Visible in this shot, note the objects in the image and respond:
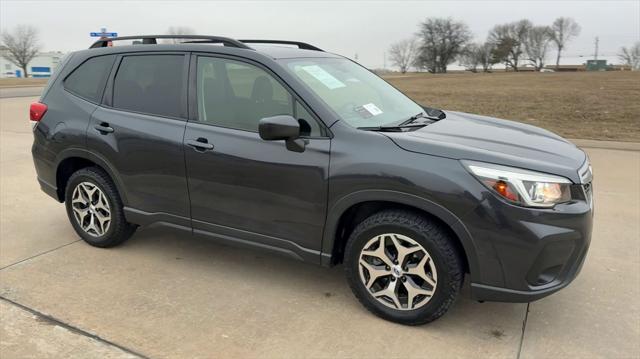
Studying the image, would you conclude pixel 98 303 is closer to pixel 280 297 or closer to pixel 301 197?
pixel 280 297

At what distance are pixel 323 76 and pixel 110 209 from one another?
208cm

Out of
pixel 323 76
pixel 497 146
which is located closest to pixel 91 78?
pixel 323 76

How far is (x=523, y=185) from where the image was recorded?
9.26 feet

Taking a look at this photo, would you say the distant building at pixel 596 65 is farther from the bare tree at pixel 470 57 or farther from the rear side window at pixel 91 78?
the rear side window at pixel 91 78

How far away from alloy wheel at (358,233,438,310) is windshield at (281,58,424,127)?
0.79m

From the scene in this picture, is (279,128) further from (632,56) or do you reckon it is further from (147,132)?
(632,56)

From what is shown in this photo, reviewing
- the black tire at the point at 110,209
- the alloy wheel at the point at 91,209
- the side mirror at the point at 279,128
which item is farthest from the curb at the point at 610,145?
the alloy wheel at the point at 91,209

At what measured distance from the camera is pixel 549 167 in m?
2.91

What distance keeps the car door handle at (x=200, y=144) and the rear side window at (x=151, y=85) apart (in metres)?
0.29

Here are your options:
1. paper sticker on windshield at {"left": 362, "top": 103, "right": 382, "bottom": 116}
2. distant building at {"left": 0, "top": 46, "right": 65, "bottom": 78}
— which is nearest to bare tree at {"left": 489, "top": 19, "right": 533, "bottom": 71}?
distant building at {"left": 0, "top": 46, "right": 65, "bottom": 78}

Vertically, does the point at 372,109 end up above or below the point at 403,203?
above

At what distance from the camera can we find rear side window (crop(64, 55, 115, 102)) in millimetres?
4301

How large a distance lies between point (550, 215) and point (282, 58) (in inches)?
79.0

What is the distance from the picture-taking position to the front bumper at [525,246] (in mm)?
2795
